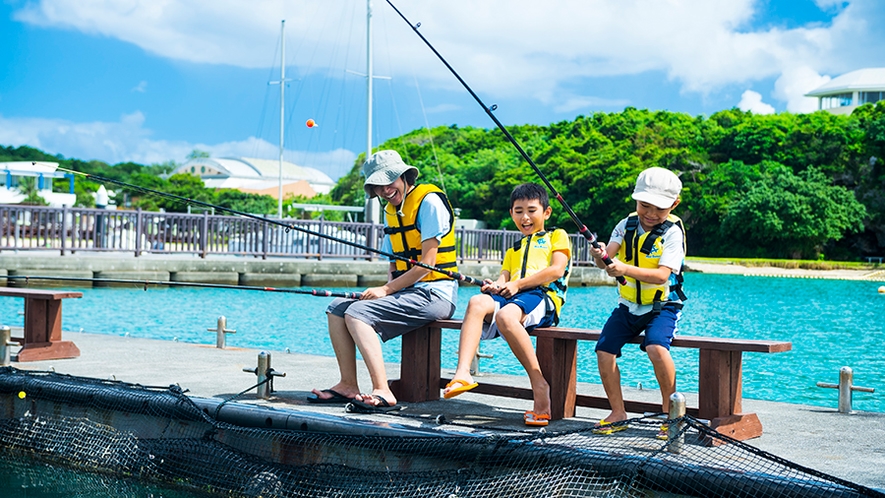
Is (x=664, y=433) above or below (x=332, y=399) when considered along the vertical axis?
above

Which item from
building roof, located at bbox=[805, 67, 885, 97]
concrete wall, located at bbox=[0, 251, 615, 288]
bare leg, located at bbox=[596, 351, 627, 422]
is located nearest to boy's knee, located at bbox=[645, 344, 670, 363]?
bare leg, located at bbox=[596, 351, 627, 422]

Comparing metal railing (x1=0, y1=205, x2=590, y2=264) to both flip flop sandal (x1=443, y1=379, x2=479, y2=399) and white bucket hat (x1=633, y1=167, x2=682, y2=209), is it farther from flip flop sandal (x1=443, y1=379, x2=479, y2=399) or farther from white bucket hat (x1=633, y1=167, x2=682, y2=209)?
white bucket hat (x1=633, y1=167, x2=682, y2=209)

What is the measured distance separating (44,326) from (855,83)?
3237 inches

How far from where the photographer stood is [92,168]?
11475cm

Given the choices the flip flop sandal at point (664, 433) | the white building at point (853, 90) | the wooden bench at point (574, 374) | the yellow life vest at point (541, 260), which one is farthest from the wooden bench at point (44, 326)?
the white building at point (853, 90)

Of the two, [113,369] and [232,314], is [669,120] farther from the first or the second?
[113,369]

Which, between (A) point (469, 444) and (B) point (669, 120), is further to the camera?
(B) point (669, 120)

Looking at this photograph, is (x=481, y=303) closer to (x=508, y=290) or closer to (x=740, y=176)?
(x=508, y=290)

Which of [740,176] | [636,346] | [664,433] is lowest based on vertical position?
[636,346]

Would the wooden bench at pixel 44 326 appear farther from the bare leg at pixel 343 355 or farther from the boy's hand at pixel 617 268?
the boy's hand at pixel 617 268

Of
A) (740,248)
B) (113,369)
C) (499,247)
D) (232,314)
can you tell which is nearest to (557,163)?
(740,248)

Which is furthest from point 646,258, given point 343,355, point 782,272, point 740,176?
point 740,176

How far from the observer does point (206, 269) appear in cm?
2148

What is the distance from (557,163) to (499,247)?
92.7 feet
